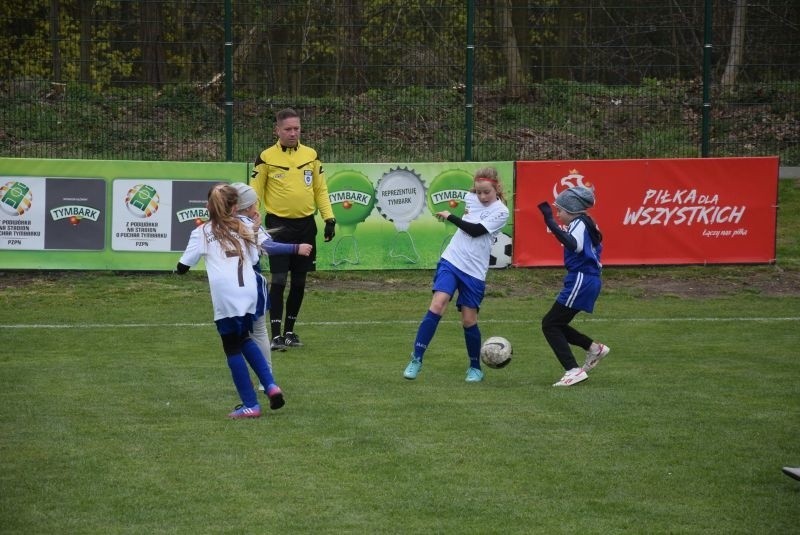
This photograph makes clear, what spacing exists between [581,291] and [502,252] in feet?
19.9

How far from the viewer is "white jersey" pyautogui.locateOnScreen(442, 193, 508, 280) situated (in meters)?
8.84

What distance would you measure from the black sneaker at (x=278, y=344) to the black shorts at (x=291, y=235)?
602 millimetres

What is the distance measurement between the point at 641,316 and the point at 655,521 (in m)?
7.19

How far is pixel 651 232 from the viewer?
14.9m

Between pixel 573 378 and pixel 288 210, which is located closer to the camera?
pixel 573 378

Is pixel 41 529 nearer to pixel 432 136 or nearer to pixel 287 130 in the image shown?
pixel 287 130

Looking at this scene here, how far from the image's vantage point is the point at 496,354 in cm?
895

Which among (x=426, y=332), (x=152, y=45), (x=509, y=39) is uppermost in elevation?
(x=509, y=39)

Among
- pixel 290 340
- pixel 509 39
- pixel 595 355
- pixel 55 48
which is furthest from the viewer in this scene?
pixel 509 39

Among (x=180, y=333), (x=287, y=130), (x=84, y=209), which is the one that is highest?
(x=287, y=130)

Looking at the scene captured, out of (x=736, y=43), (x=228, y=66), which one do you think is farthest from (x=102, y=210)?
(x=736, y=43)

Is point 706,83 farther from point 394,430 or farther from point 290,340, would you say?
point 394,430

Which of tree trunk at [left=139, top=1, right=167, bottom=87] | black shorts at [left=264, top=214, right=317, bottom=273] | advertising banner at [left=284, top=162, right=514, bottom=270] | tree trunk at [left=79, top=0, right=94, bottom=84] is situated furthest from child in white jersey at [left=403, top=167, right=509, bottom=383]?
tree trunk at [left=79, top=0, right=94, bottom=84]

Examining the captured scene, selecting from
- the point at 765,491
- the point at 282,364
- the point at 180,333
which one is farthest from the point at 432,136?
the point at 765,491
